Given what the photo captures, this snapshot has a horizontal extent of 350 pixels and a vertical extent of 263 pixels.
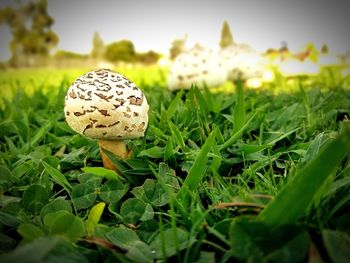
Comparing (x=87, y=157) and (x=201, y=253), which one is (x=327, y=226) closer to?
(x=201, y=253)

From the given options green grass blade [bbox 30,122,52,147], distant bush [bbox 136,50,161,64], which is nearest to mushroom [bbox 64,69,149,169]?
green grass blade [bbox 30,122,52,147]

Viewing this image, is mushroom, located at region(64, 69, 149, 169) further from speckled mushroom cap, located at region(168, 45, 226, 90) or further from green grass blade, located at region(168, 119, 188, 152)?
speckled mushroom cap, located at region(168, 45, 226, 90)

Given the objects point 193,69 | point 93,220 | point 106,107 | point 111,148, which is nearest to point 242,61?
point 193,69

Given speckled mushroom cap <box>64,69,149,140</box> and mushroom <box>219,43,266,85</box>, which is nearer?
speckled mushroom cap <box>64,69,149,140</box>

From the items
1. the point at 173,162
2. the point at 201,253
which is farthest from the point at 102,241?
the point at 173,162

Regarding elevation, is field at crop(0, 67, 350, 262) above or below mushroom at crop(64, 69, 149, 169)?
below

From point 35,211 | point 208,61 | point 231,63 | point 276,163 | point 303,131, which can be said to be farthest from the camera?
point 231,63
